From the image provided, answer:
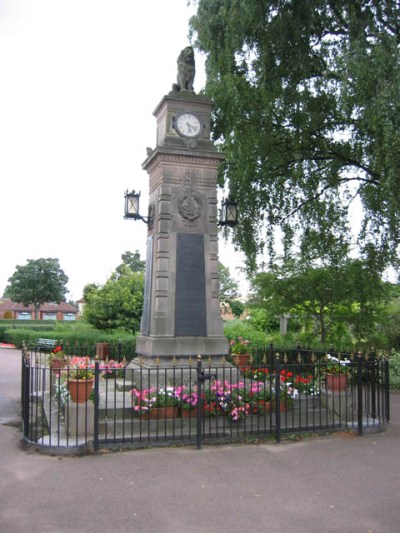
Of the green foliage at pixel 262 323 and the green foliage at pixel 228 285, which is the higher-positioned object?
the green foliage at pixel 228 285

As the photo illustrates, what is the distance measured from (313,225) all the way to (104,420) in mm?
10967

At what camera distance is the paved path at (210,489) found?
5070 mm

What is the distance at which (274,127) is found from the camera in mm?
16812

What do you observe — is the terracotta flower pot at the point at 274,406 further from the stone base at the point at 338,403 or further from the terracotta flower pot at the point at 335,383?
the terracotta flower pot at the point at 335,383

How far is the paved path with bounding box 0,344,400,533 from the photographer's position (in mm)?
5070

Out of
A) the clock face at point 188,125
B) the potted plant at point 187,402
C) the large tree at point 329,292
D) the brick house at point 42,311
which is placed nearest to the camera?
the potted plant at point 187,402

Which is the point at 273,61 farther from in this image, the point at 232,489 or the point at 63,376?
the point at 232,489

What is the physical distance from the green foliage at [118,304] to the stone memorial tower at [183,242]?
13.0 metres

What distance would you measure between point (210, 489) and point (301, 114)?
1227 centimetres

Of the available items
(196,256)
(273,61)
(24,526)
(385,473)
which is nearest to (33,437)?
(24,526)

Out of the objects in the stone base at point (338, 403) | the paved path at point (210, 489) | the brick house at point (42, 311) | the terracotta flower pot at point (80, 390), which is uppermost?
the terracotta flower pot at point (80, 390)

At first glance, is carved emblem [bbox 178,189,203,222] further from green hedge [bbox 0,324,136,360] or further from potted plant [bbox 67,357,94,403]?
green hedge [bbox 0,324,136,360]

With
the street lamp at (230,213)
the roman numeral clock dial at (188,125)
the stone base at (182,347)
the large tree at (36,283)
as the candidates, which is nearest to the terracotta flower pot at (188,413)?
the stone base at (182,347)

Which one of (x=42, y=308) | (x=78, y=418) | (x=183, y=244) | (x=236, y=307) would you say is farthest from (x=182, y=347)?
(x=42, y=308)
